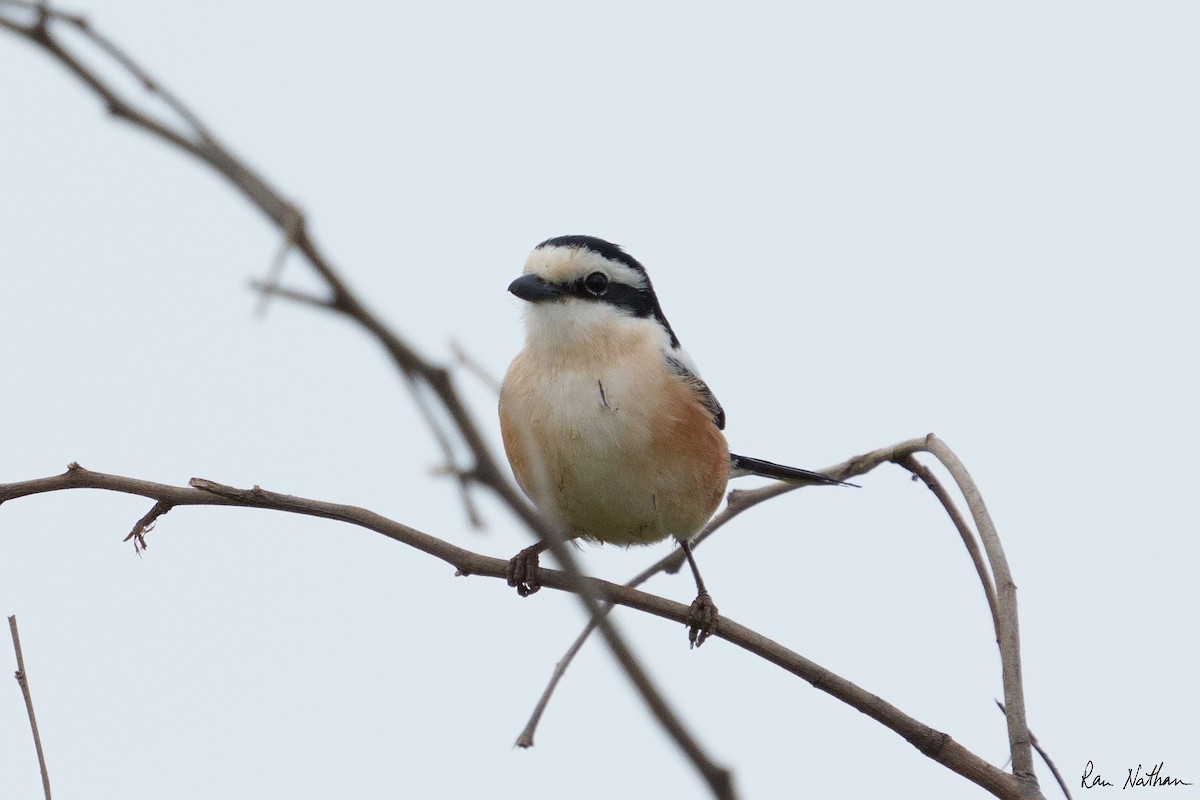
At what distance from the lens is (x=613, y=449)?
4.54 metres

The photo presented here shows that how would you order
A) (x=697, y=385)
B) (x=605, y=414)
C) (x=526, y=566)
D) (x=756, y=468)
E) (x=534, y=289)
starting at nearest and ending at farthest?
(x=526, y=566) → (x=605, y=414) → (x=534, y=289) → (x=697, y=385) → (x=756, y=468)

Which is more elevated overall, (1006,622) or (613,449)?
(613,449)

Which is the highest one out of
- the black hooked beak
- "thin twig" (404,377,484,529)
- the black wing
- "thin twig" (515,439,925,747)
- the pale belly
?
the black hooked beak

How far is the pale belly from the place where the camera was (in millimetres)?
4543

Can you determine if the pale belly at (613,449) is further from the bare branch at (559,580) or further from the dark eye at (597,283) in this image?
the bare branch at (559,580)

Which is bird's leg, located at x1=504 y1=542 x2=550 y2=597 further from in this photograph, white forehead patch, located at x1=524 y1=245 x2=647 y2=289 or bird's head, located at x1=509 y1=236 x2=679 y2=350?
white forehead patch, located at x1=524 y1=245 x2=647 y2=289

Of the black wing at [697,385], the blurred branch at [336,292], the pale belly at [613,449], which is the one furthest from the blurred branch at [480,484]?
the black wing at [697,385]

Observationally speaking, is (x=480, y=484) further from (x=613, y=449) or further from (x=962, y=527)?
(x=613, y=449)

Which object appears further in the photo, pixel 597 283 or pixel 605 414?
pixel 597 283

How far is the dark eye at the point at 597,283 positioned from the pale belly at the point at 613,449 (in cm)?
37

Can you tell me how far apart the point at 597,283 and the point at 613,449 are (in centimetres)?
72

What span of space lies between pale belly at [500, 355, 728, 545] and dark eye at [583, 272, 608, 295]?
37 centimetres

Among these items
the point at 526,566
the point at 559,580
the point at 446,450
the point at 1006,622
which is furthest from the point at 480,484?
the point at 526,566

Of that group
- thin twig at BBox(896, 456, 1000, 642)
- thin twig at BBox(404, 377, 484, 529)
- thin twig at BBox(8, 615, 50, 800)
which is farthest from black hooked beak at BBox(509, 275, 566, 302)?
thin twig at BBox(404, 377, 484, 529)
